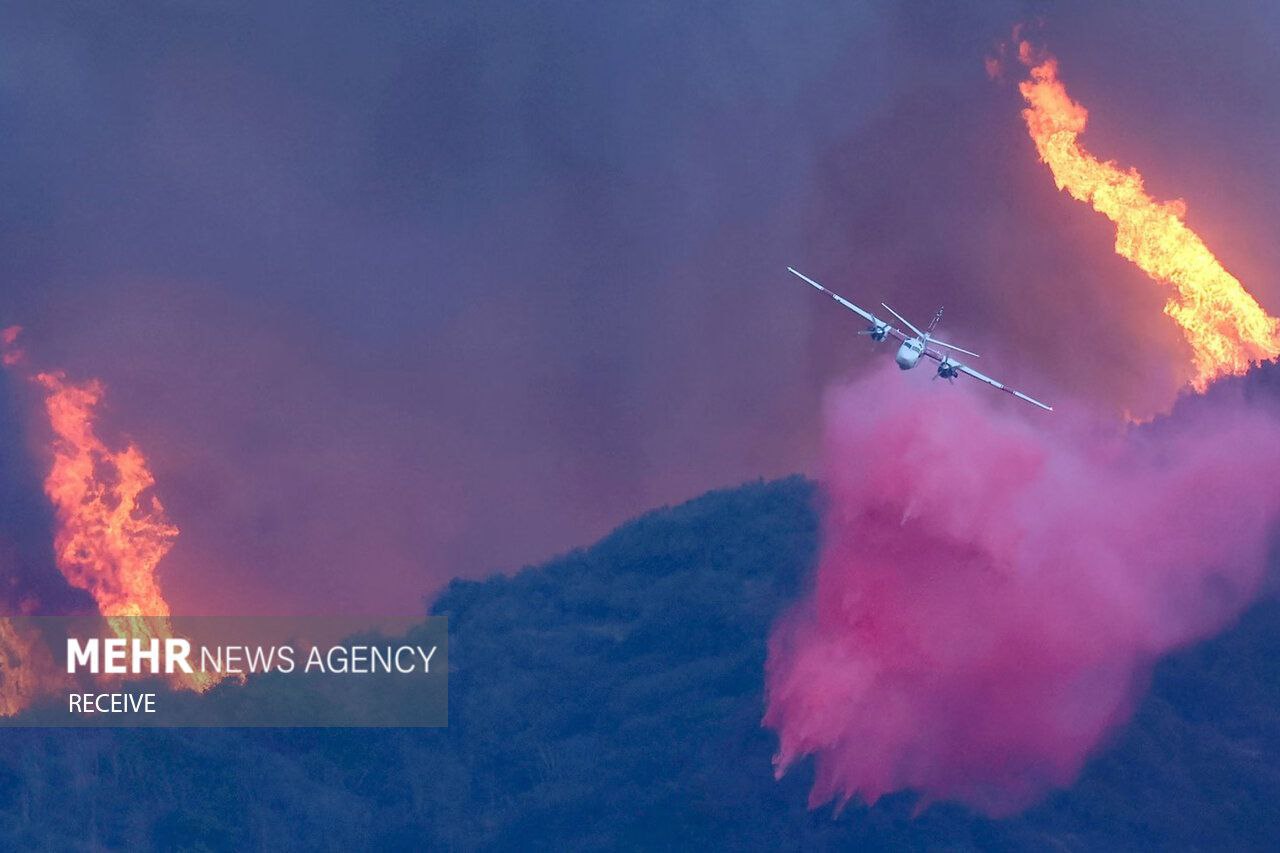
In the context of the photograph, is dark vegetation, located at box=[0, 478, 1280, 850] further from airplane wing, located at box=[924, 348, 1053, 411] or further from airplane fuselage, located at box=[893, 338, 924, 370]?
airplane fuselage, located at box=[893, 338, 924, 370]

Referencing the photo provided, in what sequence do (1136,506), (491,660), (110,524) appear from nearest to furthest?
(1136,506) → (110,524) → (491,660)

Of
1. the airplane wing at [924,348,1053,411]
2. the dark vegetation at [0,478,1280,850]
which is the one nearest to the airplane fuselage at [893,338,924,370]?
the airplane wing at [924,348,1053,411]

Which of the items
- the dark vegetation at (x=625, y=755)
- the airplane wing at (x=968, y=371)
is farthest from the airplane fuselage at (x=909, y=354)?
the dark vegetation at (x=625, y=755)

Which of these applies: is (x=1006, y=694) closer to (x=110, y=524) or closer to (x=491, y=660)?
(x=491, y=660)

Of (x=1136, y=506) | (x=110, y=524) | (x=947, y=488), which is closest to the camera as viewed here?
(x=947, y=488)

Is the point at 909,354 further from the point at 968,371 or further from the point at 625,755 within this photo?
the point at 625,755

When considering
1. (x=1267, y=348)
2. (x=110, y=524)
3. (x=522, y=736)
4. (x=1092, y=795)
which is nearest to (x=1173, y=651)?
(x=1092, y=795)

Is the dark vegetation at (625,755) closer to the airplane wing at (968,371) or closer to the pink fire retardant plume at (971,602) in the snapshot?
the pink fire retardant plume at (971,602)
